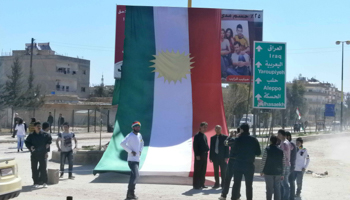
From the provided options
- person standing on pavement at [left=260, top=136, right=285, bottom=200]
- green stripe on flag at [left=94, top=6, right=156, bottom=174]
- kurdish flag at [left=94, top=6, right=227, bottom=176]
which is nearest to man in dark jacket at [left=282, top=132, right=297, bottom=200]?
person standing on pavement at [left=260, top=136, right=285, bottom=200]

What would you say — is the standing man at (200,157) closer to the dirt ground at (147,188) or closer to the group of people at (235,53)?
the dirt ground at (147,188)

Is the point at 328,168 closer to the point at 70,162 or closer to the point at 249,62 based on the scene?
the point at 249,62

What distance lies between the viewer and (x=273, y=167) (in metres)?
9.45

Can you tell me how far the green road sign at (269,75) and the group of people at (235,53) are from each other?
3008mm

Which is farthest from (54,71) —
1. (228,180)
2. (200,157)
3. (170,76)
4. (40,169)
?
(228,180)

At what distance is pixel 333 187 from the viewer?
44.7 feet

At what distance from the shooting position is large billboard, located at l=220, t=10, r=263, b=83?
61.4 feet

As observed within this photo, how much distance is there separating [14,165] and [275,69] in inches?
379

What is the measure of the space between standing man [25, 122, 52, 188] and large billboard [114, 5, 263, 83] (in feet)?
29.0

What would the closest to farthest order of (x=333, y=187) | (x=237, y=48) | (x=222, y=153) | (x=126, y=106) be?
1. (x=222, y=153)
2. (x=333, y=187)
3. (x=126, y=106)
4. (x=237, y=48)

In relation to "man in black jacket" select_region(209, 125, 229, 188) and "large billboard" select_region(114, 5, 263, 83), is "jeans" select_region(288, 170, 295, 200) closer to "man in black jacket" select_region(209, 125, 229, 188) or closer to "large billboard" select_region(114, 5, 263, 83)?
"man in black jacket" select_region(209, 125, 229, 188)

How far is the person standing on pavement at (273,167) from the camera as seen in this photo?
31.0 feet

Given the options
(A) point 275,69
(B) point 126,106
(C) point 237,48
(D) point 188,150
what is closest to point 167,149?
(D) point 188,150

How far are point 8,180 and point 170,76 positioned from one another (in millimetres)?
8810
